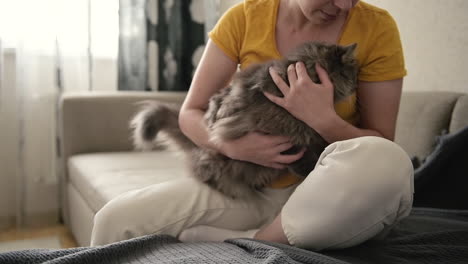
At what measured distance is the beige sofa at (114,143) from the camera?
1.40 meters

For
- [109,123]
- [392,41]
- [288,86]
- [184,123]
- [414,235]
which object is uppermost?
[392,41]

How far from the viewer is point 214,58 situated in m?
1.23

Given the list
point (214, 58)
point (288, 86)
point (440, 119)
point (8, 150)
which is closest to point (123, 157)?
point (8, 150)

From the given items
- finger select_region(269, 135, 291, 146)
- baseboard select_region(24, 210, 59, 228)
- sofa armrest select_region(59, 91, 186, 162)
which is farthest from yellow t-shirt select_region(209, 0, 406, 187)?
baseboard select_region(24, 210, 59, 228)

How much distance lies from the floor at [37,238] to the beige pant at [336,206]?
120 centimetres

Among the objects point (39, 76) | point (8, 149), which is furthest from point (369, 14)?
point (8, 149)

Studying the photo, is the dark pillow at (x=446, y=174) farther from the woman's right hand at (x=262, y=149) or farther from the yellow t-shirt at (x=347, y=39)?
the woman's right hand at (x=262, y=149)

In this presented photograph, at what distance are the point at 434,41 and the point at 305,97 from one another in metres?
0.85

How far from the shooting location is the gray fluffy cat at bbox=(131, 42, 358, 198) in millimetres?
1041

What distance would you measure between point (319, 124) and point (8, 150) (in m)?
1.95

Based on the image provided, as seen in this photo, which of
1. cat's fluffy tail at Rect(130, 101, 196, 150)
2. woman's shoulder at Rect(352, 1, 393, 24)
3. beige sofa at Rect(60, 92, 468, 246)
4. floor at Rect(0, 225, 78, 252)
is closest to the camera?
woman's shoulder at Rect(352, 1, 393, 24)

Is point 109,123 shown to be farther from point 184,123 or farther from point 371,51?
point 371,51

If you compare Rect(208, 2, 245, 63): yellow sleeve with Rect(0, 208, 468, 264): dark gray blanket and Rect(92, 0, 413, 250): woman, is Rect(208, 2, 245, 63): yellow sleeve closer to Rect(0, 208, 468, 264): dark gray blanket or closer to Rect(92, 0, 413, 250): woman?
Rect(92, 0, 413, 250): woman

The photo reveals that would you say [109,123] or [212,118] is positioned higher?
[212,118]
